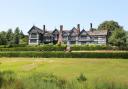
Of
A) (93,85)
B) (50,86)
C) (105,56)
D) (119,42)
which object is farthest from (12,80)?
(119,42)

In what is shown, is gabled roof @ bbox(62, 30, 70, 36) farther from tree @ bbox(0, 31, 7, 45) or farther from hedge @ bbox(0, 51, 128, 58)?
hedge @ bbox(0, 51, 128, 58)

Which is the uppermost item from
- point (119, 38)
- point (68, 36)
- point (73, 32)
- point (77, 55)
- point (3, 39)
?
point (73, 32)

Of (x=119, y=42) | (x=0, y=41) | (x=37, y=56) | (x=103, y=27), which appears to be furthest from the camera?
(x=103, y=27)

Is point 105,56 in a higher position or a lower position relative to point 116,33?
lower

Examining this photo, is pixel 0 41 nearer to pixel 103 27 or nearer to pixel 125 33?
pixel 125 33

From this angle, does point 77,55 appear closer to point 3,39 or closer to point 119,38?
point 119,38

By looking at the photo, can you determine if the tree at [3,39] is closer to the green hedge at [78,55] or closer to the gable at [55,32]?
the gable at [55,32]

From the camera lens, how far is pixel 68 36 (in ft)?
410

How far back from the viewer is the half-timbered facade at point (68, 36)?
121244 mm

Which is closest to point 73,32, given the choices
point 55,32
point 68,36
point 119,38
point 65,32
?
point 68,36

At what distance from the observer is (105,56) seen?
196 ft

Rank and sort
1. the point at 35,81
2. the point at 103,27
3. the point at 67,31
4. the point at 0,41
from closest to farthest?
the point at 35,81 < the point at 0,41 < the point at 67,31 < the point at 103,27

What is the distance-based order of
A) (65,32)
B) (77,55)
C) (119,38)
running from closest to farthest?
(77,55)
(119,38)
(65,32)

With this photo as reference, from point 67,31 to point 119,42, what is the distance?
88.7ft
